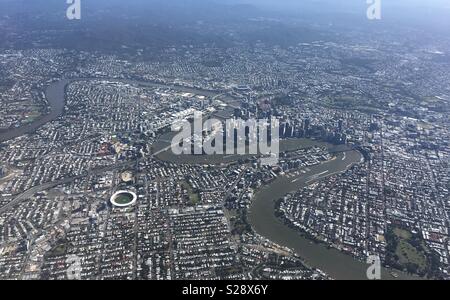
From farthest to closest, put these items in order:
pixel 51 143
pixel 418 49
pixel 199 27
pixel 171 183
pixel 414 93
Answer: pixel 199 27 → pixel 418 49 → pixel 414 93 → pixel 51 143 → pixel 171 183

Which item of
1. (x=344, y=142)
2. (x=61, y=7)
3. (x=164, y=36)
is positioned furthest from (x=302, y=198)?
(x=61, y=7)

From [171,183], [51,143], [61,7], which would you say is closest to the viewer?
[171,183]

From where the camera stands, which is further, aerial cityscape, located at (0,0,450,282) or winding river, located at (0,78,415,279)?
aerial cityscape, located at (0,0,450,282)

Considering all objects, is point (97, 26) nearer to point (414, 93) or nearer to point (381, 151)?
point (414, 93)

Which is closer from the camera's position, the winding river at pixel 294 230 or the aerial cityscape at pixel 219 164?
the winding river at pixel 294 230

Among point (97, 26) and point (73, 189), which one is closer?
point (73, 189)
